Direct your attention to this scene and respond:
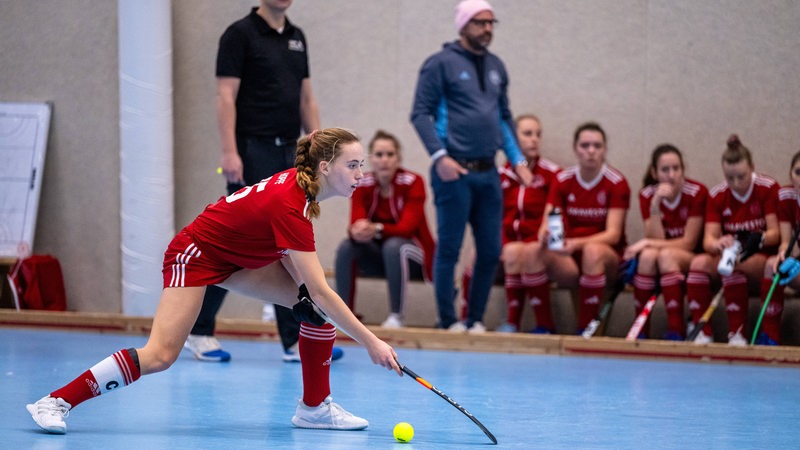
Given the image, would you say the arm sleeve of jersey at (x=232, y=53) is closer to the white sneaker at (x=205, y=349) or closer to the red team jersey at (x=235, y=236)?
the white sneaker at (x=205, y=349)

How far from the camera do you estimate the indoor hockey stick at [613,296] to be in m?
6.13

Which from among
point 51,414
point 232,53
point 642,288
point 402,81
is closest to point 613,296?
point 642,288

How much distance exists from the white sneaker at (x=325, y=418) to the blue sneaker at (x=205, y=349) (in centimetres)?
169

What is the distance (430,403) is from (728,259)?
2.40 m

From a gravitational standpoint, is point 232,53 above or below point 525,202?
above

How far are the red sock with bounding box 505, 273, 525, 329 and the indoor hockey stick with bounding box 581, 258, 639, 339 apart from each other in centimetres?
44

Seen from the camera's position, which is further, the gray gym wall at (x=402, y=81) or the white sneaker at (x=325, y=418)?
the gray gym wall at (x=402, y=81)

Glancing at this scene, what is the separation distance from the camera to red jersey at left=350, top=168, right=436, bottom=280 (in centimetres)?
657

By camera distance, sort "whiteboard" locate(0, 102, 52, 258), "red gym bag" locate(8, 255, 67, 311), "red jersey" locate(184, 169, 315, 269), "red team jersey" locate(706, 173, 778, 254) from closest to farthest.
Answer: "red jersey" locate(184, 169, 315, 269), "red team jersey" locate(706, 173, 778, 254), "red gym bag" locate(8, 255, 67, 311), "whiteboard" locate(0, 102, 52, 258)

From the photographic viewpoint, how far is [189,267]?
349cm

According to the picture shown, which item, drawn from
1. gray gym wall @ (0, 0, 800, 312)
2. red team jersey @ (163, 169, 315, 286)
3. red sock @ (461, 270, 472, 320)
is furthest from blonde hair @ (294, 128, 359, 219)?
gray gym wall @ (0, 0, 800, 312)

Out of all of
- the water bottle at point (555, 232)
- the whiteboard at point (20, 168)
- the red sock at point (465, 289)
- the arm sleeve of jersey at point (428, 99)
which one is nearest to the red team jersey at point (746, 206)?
the water bottle at point (555, 232)

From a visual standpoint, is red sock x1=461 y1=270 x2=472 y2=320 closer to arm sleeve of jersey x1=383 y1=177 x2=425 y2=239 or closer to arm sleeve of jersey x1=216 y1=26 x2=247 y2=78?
arm sleeve of jersey x1=383 y1=177 x2=425 y2=239

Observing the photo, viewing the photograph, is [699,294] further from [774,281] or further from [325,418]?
[325,418]
